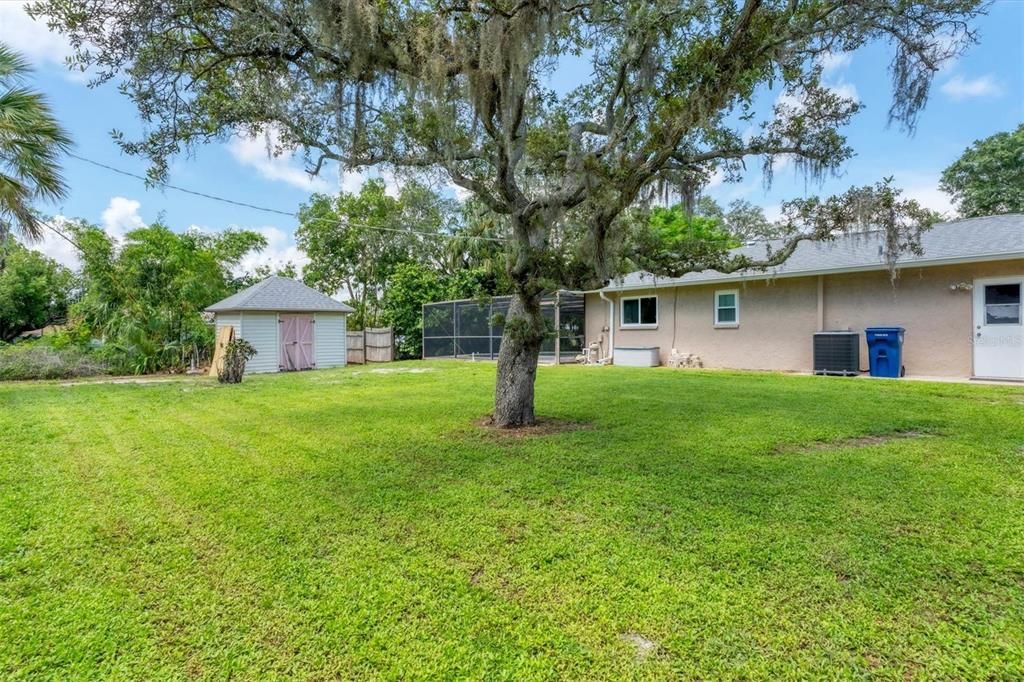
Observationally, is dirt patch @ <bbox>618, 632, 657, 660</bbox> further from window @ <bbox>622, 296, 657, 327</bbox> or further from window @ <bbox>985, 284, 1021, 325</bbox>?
window @ <bbox>622, 296, 657, 327</bbox>

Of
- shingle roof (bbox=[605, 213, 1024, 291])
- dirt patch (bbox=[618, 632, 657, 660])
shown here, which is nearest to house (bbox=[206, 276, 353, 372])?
shingle roof (bbox=[605, 213, 1024, 291])

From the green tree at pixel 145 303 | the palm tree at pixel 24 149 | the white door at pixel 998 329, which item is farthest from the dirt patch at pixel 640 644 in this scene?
the green tree at pixel 145 303

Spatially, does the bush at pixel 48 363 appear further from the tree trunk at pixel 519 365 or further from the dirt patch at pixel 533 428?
the tree trunk at pixel 519 365

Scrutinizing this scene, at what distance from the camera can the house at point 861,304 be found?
8.98m

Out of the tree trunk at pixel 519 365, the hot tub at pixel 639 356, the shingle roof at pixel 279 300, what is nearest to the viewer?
the tree trunk at pixel 519 365

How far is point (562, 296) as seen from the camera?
15938 millimetres

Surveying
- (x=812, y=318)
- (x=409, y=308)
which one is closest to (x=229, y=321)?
(x=409, y=308)

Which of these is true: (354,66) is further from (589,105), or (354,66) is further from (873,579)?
(873,579)

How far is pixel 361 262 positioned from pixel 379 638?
2467cm

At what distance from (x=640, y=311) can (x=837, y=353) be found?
5220 mm

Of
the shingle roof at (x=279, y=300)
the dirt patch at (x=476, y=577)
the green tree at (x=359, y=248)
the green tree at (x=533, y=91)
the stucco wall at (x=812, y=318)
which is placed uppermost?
the green tree at (x=359, y=248)

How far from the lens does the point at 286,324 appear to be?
52.6 ft

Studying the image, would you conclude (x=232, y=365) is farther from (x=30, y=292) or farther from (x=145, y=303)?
(x=30, y=292)

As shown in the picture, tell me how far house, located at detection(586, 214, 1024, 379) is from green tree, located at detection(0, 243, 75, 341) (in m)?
24.8
